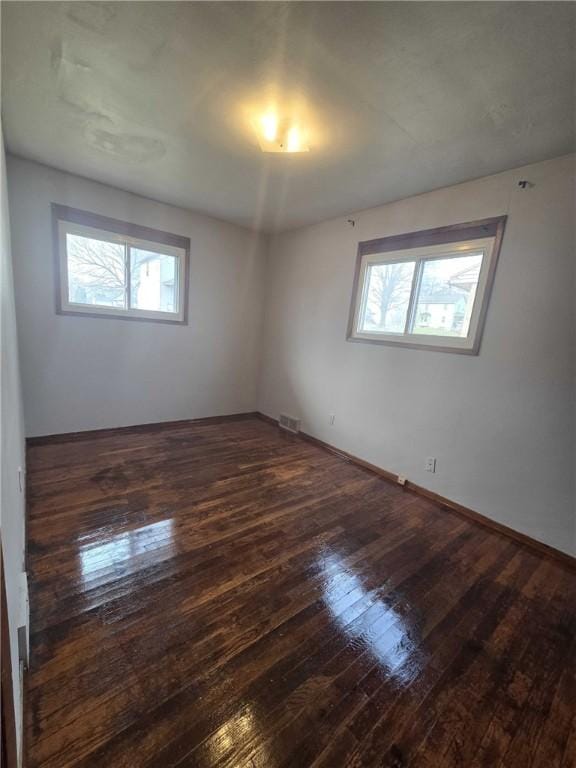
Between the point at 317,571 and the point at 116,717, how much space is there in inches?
41.9

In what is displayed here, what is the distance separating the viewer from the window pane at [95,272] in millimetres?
3135

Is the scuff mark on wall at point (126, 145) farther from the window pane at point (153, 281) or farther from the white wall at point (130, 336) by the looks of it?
the window pane at point (153, 281)

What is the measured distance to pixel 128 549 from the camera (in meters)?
1.85

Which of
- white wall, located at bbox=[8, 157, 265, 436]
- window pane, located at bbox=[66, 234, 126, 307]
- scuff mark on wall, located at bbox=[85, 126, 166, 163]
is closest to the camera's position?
scuff mark on wall, located at bbox=[85, 126, 166, 163]

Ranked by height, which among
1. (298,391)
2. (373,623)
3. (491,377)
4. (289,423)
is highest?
(491,377)

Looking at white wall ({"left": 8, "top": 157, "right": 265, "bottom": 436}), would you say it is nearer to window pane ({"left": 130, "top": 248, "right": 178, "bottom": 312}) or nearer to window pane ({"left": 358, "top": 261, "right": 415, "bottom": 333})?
window pane ({"left": 130, "top": 248, "right": 178, "bottom": 312})

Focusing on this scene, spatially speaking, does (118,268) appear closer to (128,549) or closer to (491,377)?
(128,549)

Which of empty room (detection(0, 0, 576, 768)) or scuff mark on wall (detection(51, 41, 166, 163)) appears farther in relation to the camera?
scuff mark on wall (detection(51, 41, 166, 163))

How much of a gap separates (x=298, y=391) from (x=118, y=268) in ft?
8.27

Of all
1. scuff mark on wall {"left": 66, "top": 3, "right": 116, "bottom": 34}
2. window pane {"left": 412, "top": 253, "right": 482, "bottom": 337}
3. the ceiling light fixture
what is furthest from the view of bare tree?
scuff mark on wall {"left": 66, "top": 3, "right": 116, "bottom": 34}

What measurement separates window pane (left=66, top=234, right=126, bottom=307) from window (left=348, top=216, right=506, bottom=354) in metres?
2.59

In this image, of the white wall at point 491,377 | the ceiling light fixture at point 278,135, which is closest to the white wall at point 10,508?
the ceiling light fixture at point 278,135

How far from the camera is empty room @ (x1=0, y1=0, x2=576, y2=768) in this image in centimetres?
117

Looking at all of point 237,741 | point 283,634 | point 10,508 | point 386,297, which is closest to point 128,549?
point 10,508
